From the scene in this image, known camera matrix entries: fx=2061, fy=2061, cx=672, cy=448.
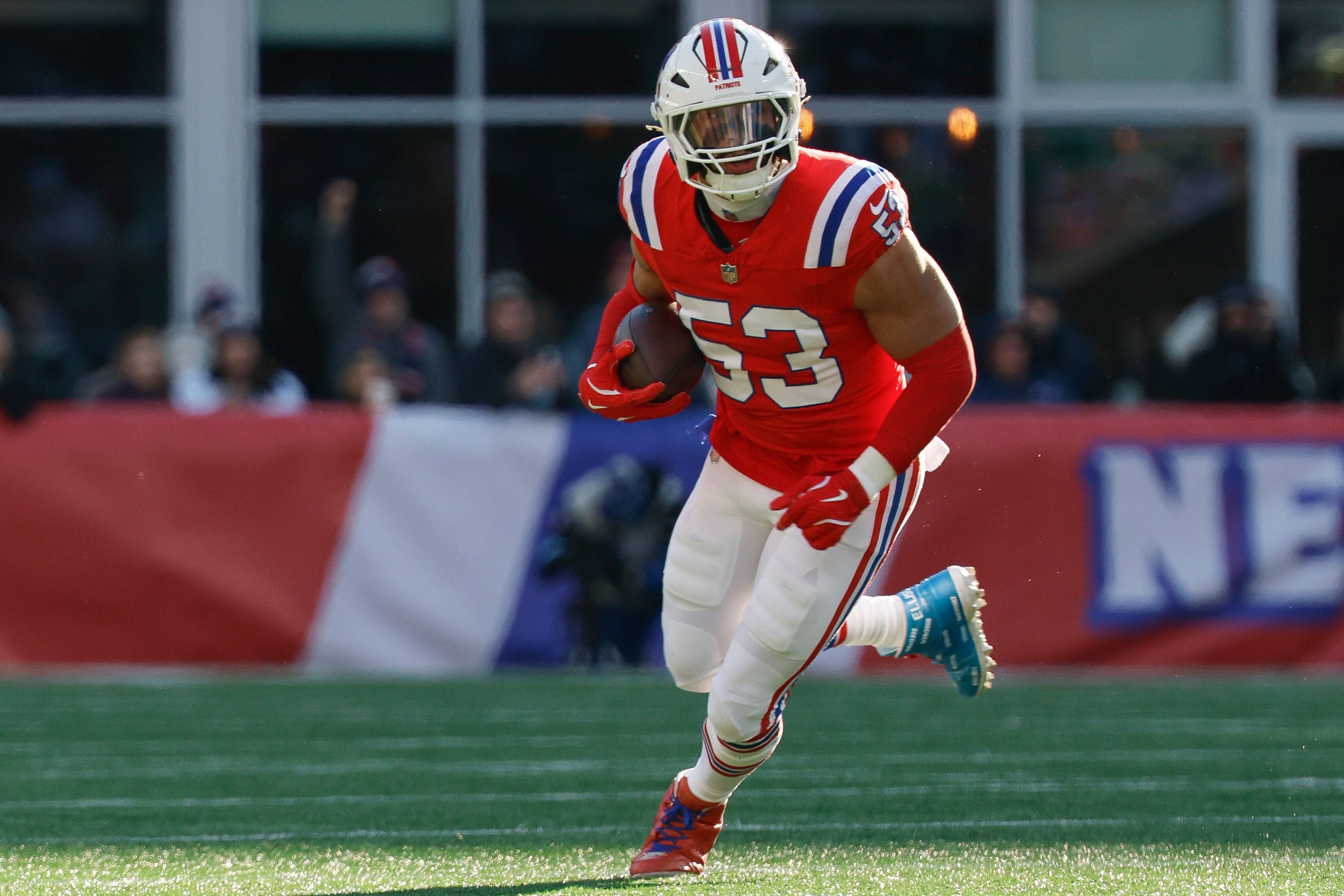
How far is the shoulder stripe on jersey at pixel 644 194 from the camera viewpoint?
427 cm

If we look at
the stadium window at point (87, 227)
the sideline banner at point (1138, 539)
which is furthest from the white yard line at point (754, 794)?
the stadium window at point (87, 227)

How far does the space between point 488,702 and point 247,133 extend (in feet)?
19.2

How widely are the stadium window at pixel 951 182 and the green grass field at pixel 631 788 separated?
4777 mm

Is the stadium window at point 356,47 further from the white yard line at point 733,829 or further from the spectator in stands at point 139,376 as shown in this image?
the white yard line at point 733,829

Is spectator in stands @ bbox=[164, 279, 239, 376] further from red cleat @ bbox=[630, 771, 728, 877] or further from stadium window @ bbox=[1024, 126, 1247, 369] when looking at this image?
red cleat @ bbox=[630, 771, 728, 877]

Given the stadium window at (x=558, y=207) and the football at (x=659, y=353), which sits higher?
the football at (x=659, y=353)

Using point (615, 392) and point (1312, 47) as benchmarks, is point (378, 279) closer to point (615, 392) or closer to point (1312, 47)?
point (615, 392)

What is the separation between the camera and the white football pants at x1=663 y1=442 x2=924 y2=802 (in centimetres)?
420

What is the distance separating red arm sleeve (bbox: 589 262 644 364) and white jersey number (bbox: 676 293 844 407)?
0.68 feet

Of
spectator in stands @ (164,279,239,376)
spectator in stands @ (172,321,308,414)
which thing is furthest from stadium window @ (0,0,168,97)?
spectator in stands @ (172,321,308,414)

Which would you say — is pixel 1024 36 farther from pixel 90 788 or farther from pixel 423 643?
pixel 90 788

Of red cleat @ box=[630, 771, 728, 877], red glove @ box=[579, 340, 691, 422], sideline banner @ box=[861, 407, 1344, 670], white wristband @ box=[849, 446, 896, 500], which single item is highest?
red glove @ box=[579, 340, 691, 422]

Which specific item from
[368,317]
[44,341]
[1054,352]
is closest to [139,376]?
[368,317]

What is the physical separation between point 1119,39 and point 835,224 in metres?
9.22
